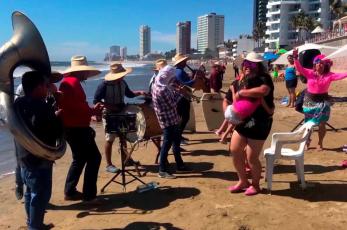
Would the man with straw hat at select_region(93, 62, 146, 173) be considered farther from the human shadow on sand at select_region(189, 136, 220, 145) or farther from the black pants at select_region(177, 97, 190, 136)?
the human shadow on sand at select_region(189, 136, 220, 145)

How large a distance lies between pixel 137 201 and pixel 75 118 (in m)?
1.31

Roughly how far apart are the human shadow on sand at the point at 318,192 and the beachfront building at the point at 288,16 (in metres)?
104

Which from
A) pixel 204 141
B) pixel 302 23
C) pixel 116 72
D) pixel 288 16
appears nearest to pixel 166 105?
pixel 116 72

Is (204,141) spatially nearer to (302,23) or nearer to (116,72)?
(116,72)

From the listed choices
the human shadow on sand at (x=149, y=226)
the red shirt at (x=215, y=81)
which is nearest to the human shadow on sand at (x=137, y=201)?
the human shadow on sand at (x=149, y=226)

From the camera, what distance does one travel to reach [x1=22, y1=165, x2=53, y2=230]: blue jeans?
429 centimetres

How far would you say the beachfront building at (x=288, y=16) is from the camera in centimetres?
10800

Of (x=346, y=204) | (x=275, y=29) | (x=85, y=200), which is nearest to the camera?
(x=346, y=204)

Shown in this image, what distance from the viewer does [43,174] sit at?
432 cm

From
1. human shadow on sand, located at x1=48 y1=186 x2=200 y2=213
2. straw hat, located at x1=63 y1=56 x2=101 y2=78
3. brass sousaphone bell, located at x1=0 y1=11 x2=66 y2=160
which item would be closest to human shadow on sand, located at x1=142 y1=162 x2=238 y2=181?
human shadow on sand, located at x1=48 y1=186 x2=200 y2=213

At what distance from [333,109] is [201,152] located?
7.16 metres

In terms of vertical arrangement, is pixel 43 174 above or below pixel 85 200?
above

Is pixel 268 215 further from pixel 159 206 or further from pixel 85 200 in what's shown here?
pixel 85 200

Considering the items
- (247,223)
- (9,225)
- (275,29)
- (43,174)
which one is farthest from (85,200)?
(275,29)
